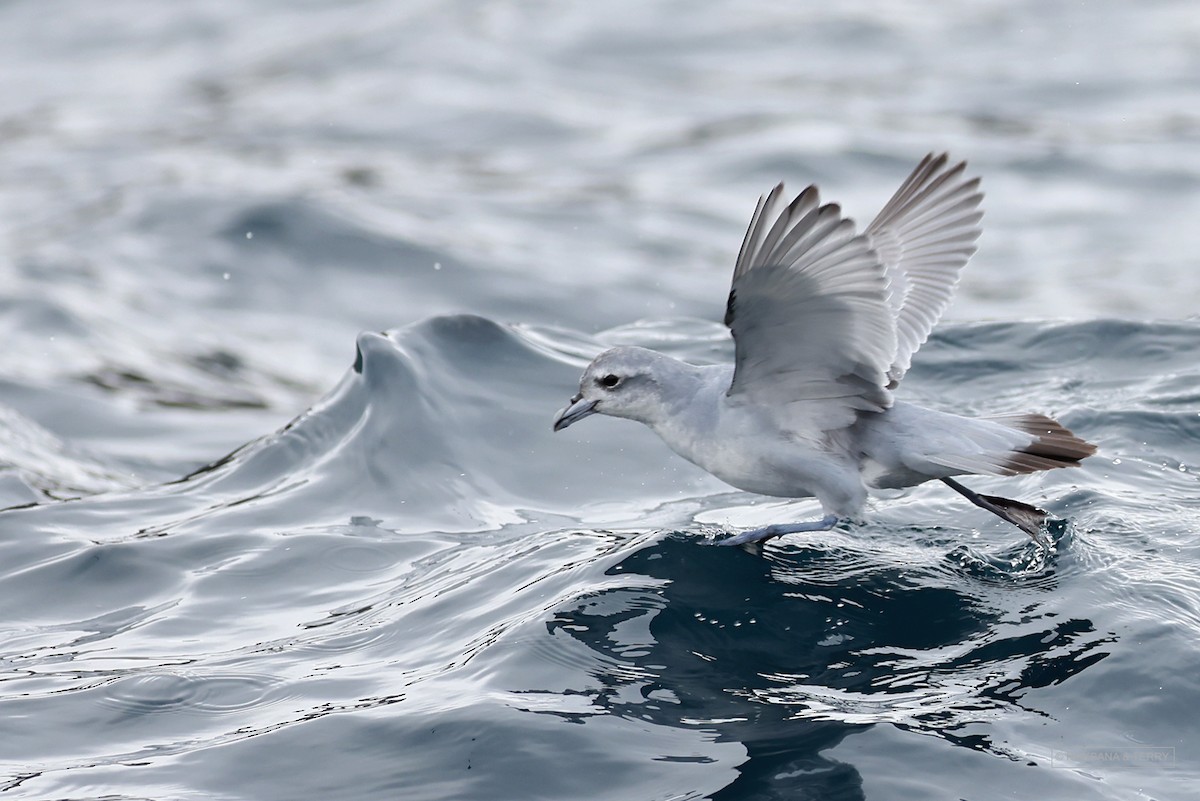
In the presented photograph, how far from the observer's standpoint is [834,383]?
19.6 feet

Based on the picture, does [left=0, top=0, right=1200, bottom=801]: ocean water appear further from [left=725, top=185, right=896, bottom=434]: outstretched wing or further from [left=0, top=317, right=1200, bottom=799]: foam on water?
[left=725, top=185, right=896, bottom=434]: outstretched wing

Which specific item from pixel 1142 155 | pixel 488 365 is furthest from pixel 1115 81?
pixel 488 365

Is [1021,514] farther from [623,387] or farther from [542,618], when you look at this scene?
[542,618]

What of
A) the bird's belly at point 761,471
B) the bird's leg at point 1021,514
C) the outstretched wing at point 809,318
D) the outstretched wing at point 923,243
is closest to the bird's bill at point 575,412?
the bird's belly at point 761,471

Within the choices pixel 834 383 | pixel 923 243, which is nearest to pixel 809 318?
pixel 834 383

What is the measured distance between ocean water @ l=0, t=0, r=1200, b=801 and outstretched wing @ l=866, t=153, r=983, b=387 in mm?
987

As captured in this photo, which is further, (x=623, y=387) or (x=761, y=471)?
(x=623, y=387)

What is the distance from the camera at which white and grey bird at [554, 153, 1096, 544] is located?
17.4ft

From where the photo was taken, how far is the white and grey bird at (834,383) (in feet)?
17.4

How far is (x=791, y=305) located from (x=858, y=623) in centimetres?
132

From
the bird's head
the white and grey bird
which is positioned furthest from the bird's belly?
the bird's head

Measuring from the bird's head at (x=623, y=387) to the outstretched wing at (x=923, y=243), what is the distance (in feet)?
3.67

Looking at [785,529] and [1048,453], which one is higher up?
[1048,453]

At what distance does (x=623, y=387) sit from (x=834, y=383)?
1.02 m
